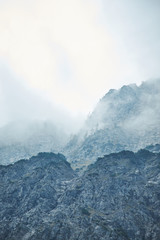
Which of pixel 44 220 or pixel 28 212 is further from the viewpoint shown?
pixel 28 212

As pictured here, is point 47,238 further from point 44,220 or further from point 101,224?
point 101,224

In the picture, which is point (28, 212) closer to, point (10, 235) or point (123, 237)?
point (10, 235)

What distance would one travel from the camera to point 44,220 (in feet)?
604

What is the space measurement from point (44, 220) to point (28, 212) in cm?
1994

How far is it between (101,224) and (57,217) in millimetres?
37167

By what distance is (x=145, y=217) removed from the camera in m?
176

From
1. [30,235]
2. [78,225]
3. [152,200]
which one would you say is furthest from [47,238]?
[152,200]

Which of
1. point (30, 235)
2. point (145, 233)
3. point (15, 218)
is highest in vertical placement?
point (15, 218)

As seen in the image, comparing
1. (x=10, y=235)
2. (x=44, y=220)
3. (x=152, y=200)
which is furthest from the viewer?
(x=152, y=200)

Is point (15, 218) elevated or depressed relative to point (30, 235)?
elevated

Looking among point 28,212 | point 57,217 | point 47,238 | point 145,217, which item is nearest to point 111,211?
point 145,217

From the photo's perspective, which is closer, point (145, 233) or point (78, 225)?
point (145, 233)

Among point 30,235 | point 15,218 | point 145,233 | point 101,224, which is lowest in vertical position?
point 145,233

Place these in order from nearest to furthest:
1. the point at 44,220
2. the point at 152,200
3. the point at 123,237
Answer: the point at 123,237
the point at 44,220
the point at 152,200
